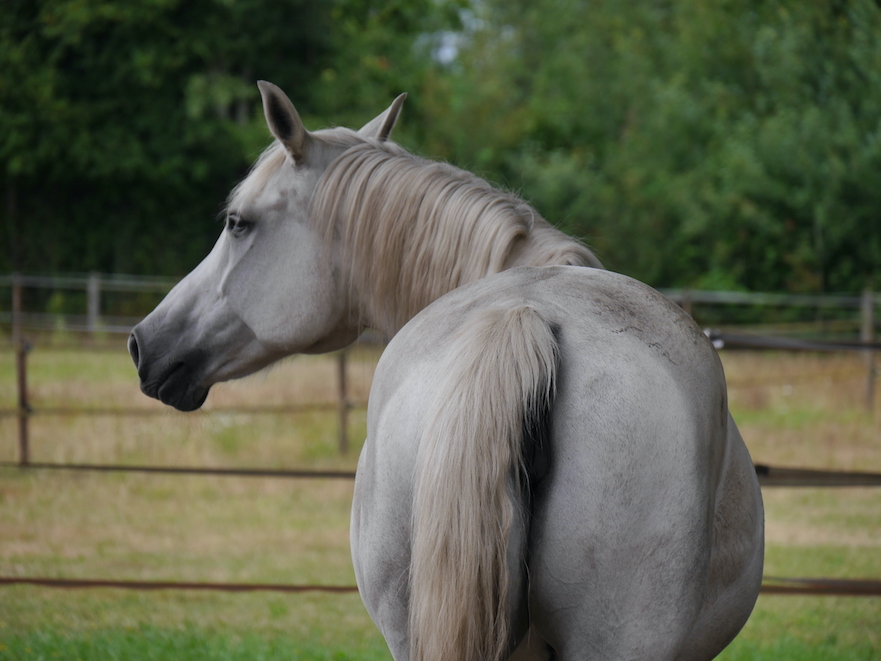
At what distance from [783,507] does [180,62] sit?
13.5 m

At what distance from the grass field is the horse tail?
3.83 feet

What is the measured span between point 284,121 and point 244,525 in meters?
4.39

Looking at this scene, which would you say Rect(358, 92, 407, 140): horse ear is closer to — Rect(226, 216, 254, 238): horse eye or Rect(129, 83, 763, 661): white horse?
Rect(226, 216, 254, 238): horse eye

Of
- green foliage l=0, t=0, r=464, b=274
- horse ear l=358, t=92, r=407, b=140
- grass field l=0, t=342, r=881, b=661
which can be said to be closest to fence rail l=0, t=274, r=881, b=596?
grass field l=0, t=342, r=881, b=661

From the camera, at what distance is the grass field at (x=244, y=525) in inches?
146

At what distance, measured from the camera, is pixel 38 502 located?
20.0 feet

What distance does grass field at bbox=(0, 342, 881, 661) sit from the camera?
3705mm

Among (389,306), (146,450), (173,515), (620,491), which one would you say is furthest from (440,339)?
(146,450)

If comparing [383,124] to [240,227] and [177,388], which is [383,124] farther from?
[177,388]

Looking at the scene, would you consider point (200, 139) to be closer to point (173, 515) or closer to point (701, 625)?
point (173, 515)

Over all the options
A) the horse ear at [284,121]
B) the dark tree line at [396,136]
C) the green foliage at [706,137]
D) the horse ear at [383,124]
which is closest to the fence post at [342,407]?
the horse ear at [383,124]

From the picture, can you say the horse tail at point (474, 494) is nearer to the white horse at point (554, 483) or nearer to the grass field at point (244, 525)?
the white horse at point (554, 483)

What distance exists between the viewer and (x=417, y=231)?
1.86 m

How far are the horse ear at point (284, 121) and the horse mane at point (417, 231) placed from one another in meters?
0.10
